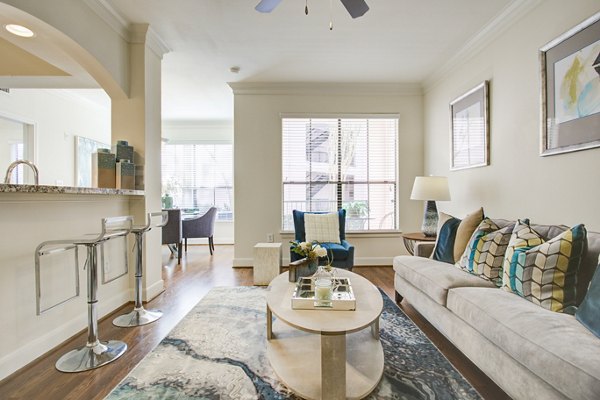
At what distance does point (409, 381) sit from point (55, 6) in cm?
342

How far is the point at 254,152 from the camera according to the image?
4309 millimetres

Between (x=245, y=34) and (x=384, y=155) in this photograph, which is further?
(x=384, y=155)

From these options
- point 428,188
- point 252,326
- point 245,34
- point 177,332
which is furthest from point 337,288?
point 245,34

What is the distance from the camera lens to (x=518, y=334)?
1.35 m

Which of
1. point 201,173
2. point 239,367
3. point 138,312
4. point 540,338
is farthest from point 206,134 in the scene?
point 540,338

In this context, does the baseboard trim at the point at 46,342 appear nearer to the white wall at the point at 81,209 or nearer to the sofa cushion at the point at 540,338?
the white wall at the point at 81,209

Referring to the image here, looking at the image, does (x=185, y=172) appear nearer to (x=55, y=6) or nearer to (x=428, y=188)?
(x=55, y=6)

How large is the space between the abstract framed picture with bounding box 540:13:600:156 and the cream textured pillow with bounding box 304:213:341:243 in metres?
2.27

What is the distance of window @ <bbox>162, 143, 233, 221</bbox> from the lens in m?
6.66

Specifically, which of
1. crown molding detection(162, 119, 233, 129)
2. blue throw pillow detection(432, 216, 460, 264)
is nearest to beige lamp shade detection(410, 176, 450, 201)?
blue throw pillow detection(432, 216, 460, 264)

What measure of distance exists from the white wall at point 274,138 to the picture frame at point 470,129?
3.15ft

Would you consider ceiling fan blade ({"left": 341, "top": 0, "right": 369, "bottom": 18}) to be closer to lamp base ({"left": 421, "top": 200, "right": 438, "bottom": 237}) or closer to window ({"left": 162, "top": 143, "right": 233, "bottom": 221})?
lamp base ({"left": 421, "top": 200, "right": 438, "bottom": 237})

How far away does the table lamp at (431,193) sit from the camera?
3.29 metres

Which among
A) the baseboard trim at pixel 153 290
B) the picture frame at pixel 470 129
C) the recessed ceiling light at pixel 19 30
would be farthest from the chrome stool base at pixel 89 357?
the picture frame at pixel 470 129
